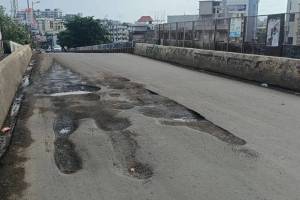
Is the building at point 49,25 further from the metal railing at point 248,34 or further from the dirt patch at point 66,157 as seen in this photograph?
the dirt patch at point 66,157

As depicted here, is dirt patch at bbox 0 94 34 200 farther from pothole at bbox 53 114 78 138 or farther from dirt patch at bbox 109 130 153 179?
dirt patch at bbox 109 130 153 179

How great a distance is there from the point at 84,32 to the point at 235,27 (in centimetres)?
7963

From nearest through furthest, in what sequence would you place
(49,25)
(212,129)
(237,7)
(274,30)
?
(212,129) → (274,30) → (237,7) → (49,25)

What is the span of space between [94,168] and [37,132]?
2315 millimetres

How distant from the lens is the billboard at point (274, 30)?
50.9ft

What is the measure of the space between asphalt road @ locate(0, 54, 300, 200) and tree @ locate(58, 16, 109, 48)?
84844mm

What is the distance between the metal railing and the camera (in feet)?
49.6

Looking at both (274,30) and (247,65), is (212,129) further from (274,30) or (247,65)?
(274,30)

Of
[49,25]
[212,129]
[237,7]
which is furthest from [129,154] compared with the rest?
[49,25]

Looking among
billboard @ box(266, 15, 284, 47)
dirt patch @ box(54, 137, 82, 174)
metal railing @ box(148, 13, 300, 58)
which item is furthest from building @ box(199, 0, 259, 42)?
dirt patch @ box(54, 137, 82, 174)

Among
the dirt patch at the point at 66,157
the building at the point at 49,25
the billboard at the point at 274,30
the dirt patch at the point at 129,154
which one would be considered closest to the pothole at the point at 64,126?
the dirt patch at the point at 66,157

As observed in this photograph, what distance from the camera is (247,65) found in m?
15.2

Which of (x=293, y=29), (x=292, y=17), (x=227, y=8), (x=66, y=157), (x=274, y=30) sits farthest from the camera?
(x=227, y=8)

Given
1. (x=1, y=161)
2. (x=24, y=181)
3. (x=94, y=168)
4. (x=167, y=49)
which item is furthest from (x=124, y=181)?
(x=167, y=49)
